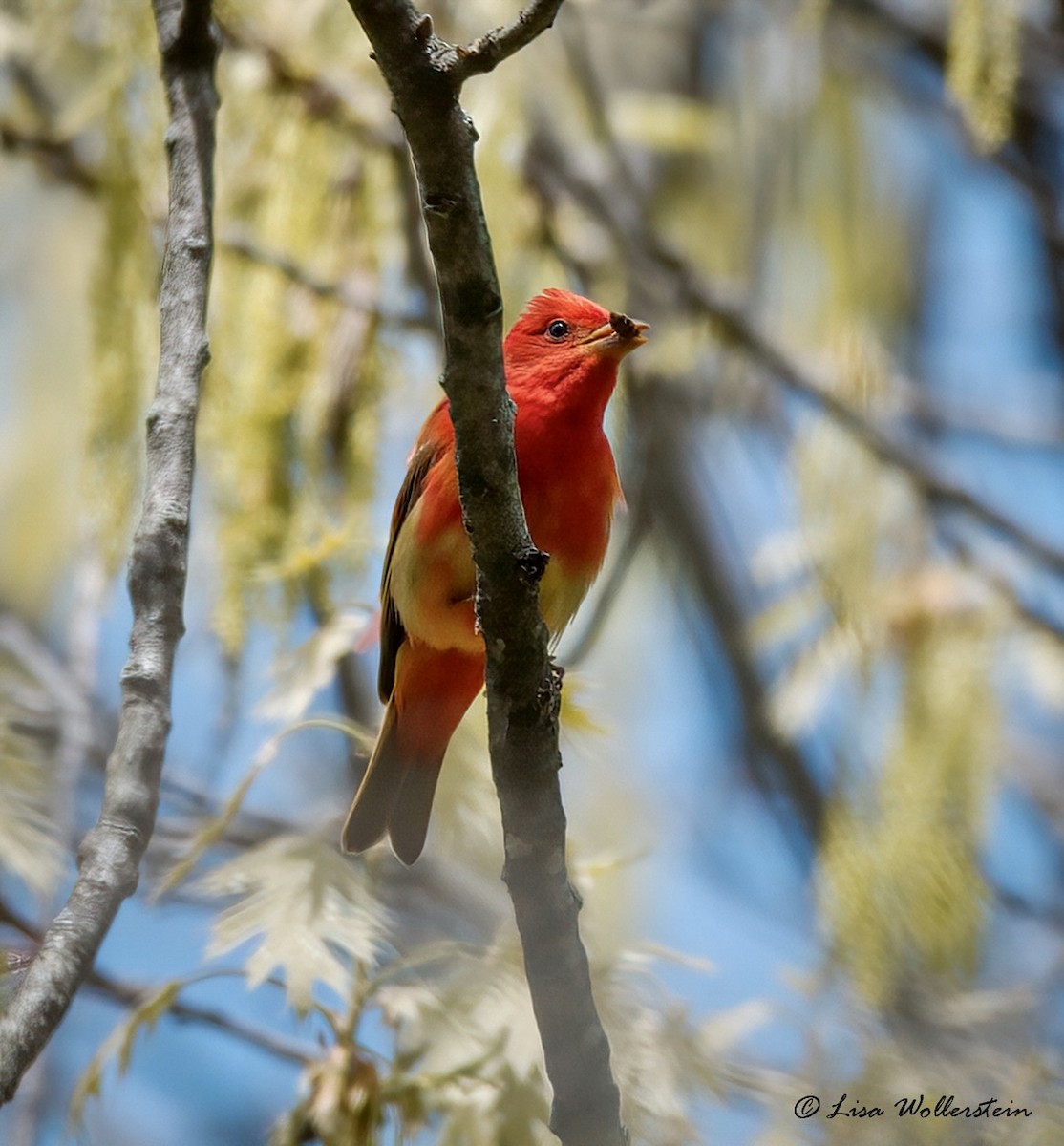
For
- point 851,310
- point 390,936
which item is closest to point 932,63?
point 851,310

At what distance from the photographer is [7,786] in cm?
299

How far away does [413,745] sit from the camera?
176 inches

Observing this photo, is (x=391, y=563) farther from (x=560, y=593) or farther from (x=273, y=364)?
(x=273, y=364)

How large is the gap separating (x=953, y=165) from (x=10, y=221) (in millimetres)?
5495

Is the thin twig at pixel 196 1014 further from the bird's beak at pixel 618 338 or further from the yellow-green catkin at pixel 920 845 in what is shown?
the bird's beak at pixel 618 338

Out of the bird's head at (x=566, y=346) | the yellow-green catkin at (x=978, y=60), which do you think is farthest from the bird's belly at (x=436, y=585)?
the yellow-green catkin at (x=978, y=60)

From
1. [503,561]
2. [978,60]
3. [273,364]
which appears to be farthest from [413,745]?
[978,60]

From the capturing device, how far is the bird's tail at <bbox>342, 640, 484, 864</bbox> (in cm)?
434

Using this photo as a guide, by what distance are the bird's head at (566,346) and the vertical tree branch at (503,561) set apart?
4.53 feet

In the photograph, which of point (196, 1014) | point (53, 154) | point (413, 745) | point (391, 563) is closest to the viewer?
point (196, 1014)

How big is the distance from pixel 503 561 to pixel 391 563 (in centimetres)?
160

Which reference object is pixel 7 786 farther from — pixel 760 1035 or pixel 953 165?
pixel 953 165

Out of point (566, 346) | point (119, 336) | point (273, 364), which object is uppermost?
point (566, 346)

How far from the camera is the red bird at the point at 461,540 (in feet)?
12.9
